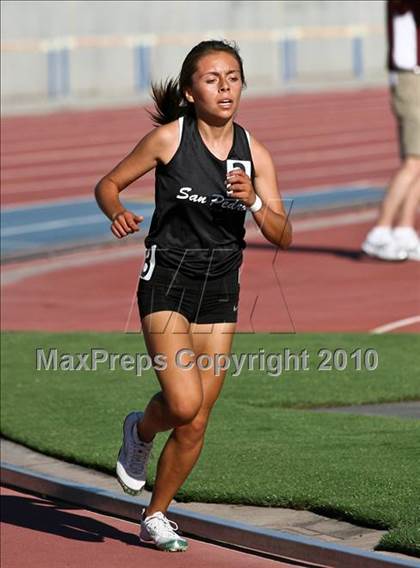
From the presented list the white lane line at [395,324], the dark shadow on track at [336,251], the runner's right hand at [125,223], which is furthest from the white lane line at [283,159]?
the runner's right hand at [125,223]

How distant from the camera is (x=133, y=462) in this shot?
24.8ft

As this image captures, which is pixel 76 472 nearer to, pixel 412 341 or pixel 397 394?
pixel 397 394

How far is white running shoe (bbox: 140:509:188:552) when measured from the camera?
7.36 meters

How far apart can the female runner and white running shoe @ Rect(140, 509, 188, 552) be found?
31 cm

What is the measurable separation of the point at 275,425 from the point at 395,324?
3.81m

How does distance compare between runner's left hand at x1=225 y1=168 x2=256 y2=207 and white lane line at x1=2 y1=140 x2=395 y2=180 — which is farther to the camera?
white lane line at x1=2 y1=140 x2=395 y2=180

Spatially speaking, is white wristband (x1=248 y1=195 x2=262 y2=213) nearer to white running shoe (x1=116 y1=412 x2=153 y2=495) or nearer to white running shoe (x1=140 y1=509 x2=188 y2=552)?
white running shoe (x1=116 y1=412 x2=153 y2=495)

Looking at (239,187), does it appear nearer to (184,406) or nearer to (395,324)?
(184,406)

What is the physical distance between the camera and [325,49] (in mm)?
50750

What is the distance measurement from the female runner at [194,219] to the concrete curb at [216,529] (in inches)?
20.4

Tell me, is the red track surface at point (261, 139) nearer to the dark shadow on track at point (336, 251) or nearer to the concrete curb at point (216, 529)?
the dark shadow on track at point (336, 251)

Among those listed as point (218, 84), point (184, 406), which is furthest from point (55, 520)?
point (218, 84)

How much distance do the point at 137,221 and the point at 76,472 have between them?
2.61 metres

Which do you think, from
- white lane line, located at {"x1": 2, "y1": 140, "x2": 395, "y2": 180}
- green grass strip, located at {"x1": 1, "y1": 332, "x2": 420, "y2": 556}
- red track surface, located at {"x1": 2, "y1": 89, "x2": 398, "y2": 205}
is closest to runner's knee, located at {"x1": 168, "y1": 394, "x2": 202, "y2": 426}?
green grass strip, located at {"x1": 1, "y1": 332, "x2": 420, "y2": 556}
